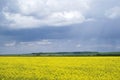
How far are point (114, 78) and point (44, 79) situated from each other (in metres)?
4.08

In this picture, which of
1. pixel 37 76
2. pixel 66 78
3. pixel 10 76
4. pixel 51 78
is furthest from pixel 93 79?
pixel 10 76

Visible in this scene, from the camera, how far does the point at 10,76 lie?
16.4 meters

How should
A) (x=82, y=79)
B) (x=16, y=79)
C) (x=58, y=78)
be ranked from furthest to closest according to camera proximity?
(x=16, y=79) → (x=58, y=78) → (x=82, y=79)

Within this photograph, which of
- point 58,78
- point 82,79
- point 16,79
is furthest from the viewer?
point 16,79

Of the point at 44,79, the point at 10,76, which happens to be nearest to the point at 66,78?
the point at 44,79

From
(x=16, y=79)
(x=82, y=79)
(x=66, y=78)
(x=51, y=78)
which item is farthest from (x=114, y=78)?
(x=16, y=79)

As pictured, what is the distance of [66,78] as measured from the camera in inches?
566

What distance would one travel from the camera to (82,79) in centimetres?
1362

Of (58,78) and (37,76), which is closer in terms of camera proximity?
(58,78)

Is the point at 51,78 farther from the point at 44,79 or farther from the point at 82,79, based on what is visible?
the point at 82,79

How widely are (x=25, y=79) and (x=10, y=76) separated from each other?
150cm

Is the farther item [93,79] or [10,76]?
[10,76]

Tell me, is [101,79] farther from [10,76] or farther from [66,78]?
[10,76]

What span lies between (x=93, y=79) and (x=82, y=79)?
601 mm
